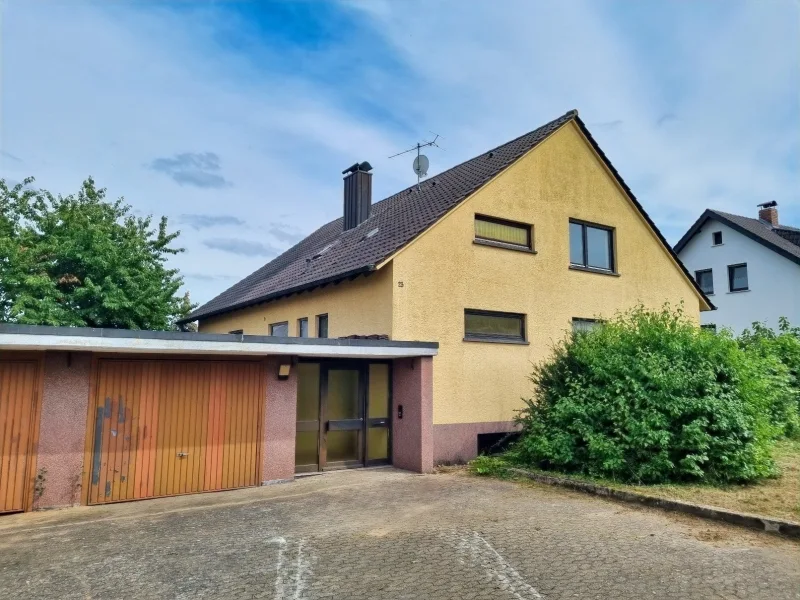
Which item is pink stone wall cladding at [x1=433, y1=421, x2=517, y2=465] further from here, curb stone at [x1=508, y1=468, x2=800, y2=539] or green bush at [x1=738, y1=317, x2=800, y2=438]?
green bush at [x1=738, y1=317, x2=800, y2=438]

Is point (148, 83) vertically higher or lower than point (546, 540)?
higher

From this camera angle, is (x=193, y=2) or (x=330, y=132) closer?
(x=193, y=2)

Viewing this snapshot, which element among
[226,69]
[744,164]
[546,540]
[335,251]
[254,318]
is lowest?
[546,540]

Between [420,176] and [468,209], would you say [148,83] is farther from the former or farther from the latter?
[420,176]

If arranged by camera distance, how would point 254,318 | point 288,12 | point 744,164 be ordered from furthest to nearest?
point 254,318
point 744,164
point 288,12

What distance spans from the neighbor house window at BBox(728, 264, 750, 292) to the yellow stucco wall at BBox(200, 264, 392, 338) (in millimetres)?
22347

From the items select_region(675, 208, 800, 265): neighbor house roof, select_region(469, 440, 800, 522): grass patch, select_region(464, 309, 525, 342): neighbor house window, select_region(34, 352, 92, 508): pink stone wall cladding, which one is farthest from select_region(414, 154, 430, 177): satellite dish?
select_region(675, 208, 800, 265): neighbor house roof

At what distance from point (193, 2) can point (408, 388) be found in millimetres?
8305

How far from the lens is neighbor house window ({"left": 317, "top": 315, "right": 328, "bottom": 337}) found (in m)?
12.9

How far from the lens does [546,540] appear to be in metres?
5.92

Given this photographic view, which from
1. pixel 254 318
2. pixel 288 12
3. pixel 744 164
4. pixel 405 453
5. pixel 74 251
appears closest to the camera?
pixel 288 12

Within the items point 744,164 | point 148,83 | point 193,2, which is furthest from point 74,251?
point 744,164

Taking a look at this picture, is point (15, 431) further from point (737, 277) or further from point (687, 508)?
point (737, 277)

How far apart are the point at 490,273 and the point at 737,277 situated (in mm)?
20343
